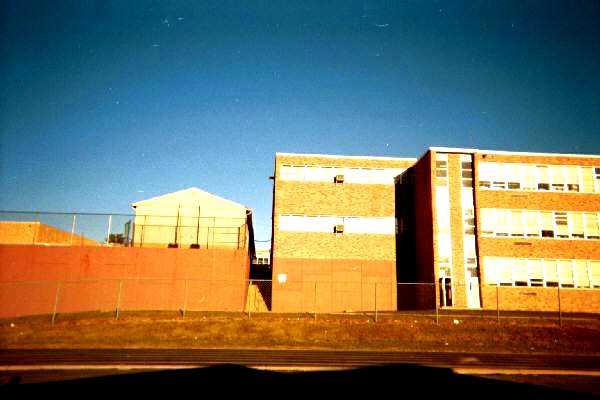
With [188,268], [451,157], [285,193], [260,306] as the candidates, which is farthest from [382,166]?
[188,268]

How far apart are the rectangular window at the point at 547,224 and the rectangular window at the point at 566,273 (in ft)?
7.55

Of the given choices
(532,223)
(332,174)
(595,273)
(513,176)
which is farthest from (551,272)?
(332,174)

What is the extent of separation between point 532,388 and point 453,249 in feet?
73.1

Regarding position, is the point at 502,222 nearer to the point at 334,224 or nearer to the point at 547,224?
the point at 547,224

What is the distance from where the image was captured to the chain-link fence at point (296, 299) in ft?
81.0

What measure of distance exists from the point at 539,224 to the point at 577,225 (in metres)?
3.13

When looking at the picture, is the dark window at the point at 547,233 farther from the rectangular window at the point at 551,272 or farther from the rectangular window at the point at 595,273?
the rectangular window at the point at 595,273

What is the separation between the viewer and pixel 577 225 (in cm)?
3244

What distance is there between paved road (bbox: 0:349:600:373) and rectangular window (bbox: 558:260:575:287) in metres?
17.4

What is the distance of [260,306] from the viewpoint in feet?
106

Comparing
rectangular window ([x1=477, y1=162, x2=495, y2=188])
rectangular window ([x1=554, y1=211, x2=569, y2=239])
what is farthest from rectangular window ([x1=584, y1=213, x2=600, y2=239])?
rectangular window ([x1=477, y1=162, x2=495, y2=188])

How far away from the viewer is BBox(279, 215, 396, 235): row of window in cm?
3359

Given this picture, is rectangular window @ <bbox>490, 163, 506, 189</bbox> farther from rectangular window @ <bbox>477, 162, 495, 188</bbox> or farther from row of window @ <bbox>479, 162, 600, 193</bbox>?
rectangular window @ <bbox>477, 162, 495, 188</bbox>

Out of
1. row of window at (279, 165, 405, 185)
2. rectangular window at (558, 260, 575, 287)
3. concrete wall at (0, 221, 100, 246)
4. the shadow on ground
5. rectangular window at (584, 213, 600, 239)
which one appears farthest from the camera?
row of window at (279, 165, 405, 185)
